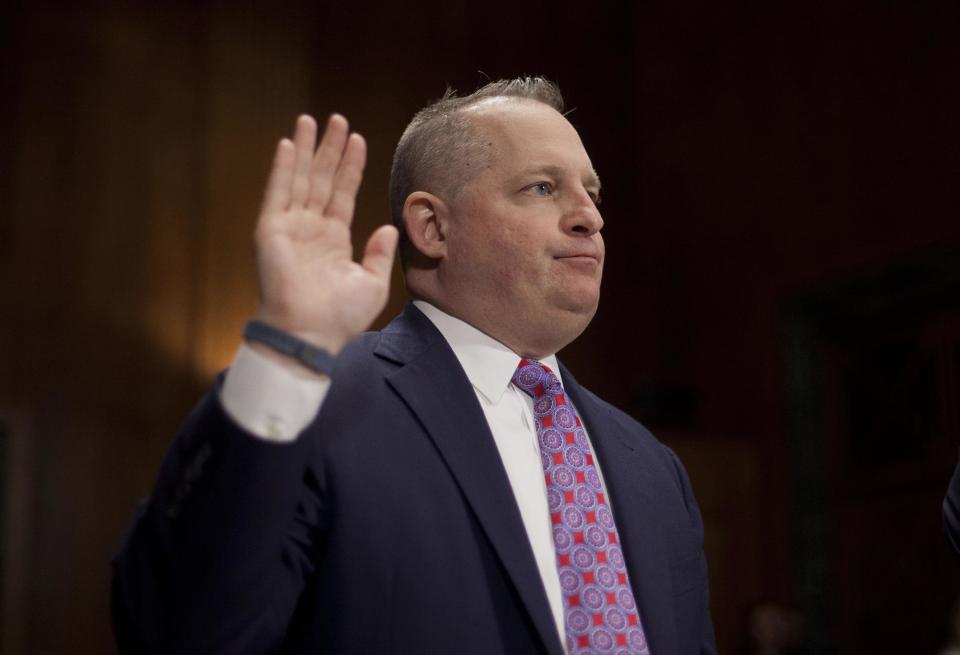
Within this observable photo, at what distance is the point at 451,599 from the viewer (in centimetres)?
133

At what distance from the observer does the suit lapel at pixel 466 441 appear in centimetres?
136

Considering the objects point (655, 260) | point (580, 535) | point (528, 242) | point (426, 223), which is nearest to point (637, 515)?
point (580, 535)

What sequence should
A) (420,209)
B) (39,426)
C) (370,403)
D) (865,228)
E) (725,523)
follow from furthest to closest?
1. (725,523)
2. (865,228)
3. (39,426)
4. (420,209)
5. (370,403)

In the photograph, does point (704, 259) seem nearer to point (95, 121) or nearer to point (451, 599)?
point (95, 121)

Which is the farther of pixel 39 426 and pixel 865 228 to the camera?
pixel 865 228

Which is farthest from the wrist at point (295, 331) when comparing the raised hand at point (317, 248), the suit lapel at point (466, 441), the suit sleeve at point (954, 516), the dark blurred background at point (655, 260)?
the dark blurred background at point (655, 260)

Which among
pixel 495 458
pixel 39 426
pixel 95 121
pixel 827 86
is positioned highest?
pixel 827 86

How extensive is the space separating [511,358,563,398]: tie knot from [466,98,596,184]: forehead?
28 cm

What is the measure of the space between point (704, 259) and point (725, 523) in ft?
4.85

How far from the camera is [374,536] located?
4.35 ft

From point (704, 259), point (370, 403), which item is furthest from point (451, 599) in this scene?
point (704, 259)

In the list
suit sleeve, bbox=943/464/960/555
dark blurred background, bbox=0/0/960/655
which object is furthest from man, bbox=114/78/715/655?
dark blurred background, bbox=0/0/960/655

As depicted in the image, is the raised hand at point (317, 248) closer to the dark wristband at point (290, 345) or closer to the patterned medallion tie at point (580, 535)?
the dark wristband at point (290, 345)

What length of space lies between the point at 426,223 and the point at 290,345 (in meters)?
0.58
